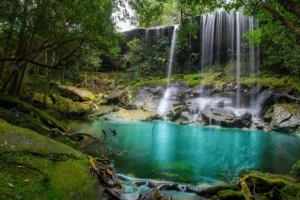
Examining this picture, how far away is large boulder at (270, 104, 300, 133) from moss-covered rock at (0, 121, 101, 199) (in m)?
13.8

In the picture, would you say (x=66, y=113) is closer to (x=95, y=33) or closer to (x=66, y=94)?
(x=66, y=94)

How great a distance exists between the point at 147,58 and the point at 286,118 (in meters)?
18.9

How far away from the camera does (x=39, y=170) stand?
349cm

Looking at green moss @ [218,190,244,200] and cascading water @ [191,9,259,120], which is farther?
cascading water @ [191,9,259,120]

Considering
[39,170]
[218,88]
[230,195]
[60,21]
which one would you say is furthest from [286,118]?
[39,170]

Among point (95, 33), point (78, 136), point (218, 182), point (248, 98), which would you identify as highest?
point (95, 33)

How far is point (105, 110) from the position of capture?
19406mm

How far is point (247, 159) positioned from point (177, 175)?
3.45 meters

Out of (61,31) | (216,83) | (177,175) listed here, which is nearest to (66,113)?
(61,31)

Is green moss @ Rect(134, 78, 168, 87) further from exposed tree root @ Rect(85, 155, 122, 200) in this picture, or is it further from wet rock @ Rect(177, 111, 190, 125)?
exposed tree root @ Rect(85, 155, 122, 200)

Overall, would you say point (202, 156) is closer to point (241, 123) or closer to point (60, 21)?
point (60, 21)

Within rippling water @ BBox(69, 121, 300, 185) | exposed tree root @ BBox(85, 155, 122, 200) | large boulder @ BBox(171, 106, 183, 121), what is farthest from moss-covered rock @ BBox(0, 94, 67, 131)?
large boulder @ BBox(171, 106, 183, 121)

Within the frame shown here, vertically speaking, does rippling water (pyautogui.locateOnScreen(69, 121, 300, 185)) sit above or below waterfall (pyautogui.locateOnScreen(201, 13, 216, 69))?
below

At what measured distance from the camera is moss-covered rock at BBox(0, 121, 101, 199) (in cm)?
302
